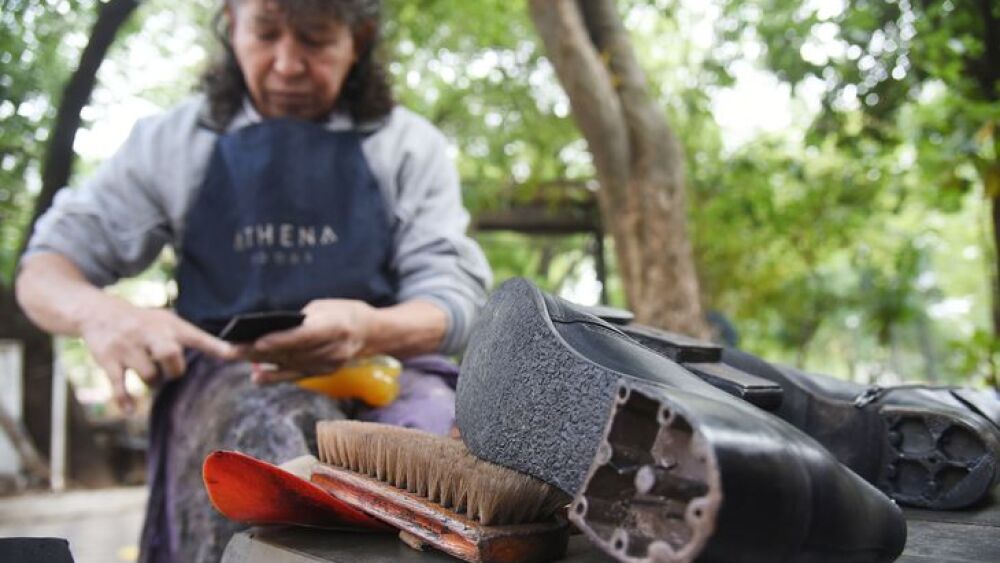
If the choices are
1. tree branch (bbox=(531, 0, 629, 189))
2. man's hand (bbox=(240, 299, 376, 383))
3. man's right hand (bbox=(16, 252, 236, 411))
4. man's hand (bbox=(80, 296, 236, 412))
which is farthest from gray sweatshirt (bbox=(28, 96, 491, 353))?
tree branch (bbox=(531, 0, 629, 189))

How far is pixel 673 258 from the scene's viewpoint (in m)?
4.22

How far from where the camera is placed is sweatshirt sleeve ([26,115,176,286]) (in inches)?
64.2

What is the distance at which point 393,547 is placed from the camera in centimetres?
74

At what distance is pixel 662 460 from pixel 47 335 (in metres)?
6.50

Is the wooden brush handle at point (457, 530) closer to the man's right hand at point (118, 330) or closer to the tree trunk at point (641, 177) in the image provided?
the man's right hand at point (118, 330)

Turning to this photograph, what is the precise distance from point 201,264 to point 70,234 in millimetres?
258

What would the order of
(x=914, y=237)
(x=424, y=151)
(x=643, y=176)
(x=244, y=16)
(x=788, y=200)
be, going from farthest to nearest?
(x=914, y=237), (x=788, y=200), (x=643, y=176), (x=424, y=151), (x=244, y=16)

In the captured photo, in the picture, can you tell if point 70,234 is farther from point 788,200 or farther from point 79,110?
point 788,200

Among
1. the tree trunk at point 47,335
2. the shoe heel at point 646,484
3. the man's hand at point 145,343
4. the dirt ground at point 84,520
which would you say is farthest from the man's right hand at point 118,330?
the tree trunk at point 47,335

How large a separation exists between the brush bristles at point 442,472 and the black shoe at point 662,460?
0.03 m

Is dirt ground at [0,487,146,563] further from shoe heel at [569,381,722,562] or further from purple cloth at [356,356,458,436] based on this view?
shoe heel at [569,381,722,562]

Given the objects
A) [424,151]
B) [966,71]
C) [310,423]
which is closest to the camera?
[310,423]

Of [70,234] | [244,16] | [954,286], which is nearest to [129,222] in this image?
[70,234]

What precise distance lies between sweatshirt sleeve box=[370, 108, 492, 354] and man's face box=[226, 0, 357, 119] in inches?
6.5
